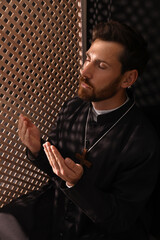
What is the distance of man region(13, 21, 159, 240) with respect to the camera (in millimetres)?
740

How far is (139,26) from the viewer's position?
923 mm

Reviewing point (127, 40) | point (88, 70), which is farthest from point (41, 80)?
point (127, 40)

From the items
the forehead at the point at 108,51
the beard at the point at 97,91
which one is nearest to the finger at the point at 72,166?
the beard at the point at 97,91

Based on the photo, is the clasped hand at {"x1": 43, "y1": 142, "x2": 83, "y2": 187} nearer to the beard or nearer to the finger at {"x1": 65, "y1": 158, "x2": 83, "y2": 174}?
the finger at {"x1": 65, "y1": 158, "x2": 83, "y2": 174}

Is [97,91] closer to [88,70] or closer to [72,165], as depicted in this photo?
[88,70]

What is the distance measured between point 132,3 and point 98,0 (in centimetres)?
20

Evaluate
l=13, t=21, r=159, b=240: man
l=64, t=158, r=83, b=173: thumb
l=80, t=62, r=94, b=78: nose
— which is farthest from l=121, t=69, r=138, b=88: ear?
l=64, t=158, r=83, b=173: thumb

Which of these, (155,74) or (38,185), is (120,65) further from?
(38,185)

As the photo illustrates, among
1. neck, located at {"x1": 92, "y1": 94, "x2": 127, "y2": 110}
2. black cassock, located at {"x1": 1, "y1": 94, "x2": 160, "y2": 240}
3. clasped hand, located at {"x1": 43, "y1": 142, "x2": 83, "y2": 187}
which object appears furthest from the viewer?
neck, located at {"x1": 92, "y1": 94, "x2": 127, "y2": 110}

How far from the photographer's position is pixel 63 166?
65 centimetres

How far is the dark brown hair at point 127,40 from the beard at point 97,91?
0.22 ft

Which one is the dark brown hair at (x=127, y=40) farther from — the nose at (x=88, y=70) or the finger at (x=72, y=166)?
the finger at (x=72, y=166)

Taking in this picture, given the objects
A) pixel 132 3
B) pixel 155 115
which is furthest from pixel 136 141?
pixel 132 3

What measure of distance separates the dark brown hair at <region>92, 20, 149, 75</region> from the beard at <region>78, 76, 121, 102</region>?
2.7 inches
